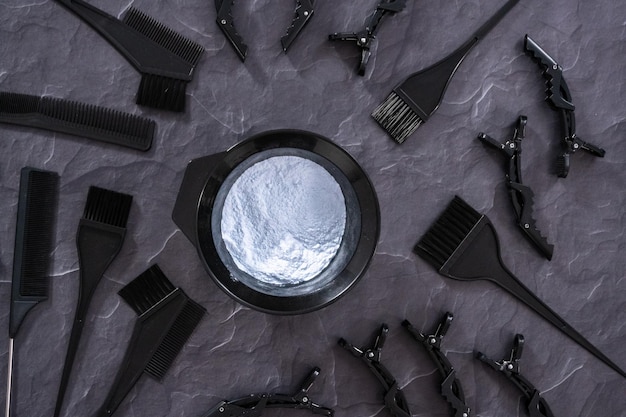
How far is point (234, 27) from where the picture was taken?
136cm

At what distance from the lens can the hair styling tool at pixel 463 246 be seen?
1392 mm

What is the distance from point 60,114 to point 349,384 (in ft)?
2.69

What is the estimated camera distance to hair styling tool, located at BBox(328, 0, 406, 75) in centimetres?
135

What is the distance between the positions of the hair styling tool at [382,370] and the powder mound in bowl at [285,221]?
7.1 inches

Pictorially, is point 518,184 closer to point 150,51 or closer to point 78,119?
point 150,51

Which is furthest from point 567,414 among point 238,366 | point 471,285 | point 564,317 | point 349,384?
point 238,366

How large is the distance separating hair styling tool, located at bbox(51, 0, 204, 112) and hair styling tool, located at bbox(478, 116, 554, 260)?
0.65m

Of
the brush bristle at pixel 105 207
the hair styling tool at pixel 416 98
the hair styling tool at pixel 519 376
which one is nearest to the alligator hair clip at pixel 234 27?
the hair styling tool at pixel 416 98

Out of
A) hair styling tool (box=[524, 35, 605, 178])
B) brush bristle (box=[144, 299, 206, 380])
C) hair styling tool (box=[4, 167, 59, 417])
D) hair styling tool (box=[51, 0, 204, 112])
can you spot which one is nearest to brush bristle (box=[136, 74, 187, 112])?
hair styling tool (box=[51, 0, 204, 112])

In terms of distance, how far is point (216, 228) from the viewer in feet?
4.30

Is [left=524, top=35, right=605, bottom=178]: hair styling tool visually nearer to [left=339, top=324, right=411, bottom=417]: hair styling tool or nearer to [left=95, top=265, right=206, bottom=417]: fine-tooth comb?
[left=339, top=324, right=411, bottom=417]: hair styling tool

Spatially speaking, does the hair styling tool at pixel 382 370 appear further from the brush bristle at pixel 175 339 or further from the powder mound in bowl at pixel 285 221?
the brush bristle at pixel 175 339

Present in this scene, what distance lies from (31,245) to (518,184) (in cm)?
102

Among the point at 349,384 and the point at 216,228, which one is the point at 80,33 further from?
the point at 349,384
